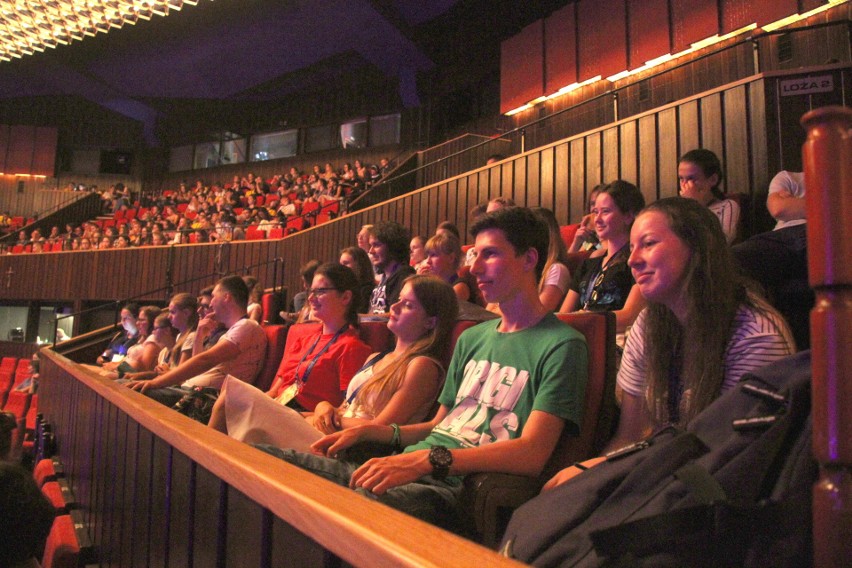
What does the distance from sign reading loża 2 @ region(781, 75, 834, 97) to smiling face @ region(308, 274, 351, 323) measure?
2.79m

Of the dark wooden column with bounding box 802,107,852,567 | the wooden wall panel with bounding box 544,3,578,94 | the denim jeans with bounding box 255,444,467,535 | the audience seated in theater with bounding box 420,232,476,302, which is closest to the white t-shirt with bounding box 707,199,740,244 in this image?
the audience seated in theater with bounding box 420,232,476,302

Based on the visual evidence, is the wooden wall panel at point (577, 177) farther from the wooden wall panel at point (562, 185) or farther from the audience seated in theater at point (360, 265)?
the audience seated in theater at point (360, 265)

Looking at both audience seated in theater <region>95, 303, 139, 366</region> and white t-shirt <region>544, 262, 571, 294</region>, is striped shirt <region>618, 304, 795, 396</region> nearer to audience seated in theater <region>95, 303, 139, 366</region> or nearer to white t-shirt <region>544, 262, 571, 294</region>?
white t-shirt <region>544, 262, 571, 294</region>

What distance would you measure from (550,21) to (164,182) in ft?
31.4

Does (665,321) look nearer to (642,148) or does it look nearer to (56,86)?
(642,148)

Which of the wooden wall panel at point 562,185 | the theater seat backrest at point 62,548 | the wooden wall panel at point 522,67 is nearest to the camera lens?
the theater seat backrest at point 62,548

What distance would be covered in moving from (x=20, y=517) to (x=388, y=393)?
55.9 inches

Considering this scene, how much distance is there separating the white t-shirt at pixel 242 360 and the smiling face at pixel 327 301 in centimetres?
60

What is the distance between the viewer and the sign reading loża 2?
3.39 meters

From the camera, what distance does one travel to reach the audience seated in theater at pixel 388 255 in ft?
10.8

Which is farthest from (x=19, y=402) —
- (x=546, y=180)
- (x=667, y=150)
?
(x=667, y=150)

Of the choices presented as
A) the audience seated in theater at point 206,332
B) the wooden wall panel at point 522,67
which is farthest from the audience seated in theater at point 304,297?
the wooden wall panel at point 522,67

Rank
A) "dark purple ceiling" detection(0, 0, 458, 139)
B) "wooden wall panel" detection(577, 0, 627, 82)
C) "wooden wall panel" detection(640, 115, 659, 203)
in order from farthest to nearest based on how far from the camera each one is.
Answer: "dark purple ceiling" detection(0, 0, 458, 139) < "wooden wall panel" detection(577, 0, 627, 82) < "wooden wall panel" detection(640, 115, 659, 203)

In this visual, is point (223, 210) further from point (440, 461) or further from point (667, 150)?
point (440, 461)
